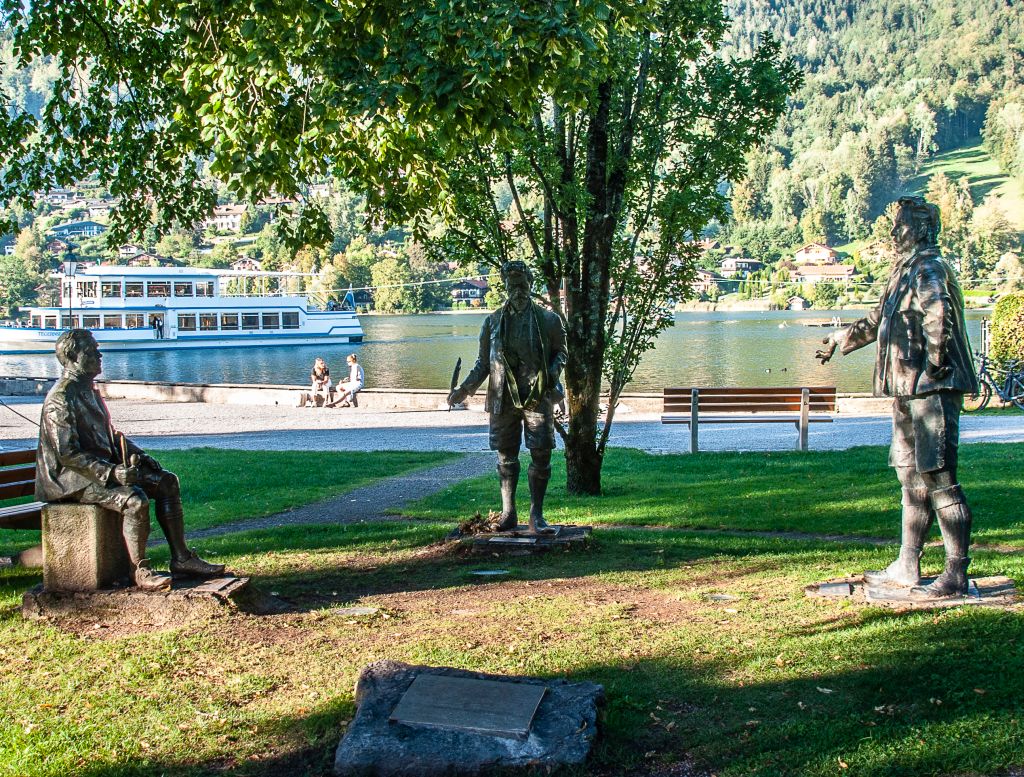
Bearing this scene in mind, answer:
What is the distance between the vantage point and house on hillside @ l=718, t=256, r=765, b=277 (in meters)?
172

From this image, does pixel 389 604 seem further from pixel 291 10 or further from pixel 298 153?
pixel 291 10

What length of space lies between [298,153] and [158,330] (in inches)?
2652

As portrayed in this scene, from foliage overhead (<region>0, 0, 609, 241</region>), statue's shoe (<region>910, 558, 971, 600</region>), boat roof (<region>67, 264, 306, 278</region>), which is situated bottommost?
statue's shoe (<region>910, 558, 971, 600</region>)

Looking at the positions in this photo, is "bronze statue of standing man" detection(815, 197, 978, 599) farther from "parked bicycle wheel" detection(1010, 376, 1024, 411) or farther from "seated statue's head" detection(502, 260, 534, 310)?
"parked bicycle wheel" detection(1010, 376, 1024, 411)

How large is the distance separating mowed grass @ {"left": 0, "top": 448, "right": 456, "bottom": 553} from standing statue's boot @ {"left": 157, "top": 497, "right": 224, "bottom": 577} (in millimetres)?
3055

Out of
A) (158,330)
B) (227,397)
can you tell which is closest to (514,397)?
(227,397)

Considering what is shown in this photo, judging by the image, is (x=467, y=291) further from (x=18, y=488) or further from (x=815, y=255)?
(x=18, y=488)

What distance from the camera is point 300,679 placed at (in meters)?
5.27

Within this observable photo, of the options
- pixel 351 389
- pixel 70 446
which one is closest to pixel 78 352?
pixel 70 446

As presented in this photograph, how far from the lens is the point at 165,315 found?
7106 cm

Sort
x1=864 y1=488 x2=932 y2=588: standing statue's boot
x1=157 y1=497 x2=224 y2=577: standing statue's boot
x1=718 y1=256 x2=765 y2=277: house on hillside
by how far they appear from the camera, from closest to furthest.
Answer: x1=864 y1=488 x2=932 y2=588: standing statue's boot → x1=157 y1=497 x2=224 y2=577: standing statue's boot → x1=718 y1=256 x2=765 y2=277: house on hillside

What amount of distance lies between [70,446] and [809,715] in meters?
4.45

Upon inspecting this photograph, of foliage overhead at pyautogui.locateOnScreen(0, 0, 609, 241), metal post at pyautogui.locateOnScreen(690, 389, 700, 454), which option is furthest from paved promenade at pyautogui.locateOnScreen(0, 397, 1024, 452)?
foliage overhead at pyautogui.locateOnScreen(0, 0, 609, 241)

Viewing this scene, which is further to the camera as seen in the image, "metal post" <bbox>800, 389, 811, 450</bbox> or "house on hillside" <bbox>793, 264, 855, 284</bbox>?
"house on hillside" <bbox>793, 264, 855, 284</bbox>
